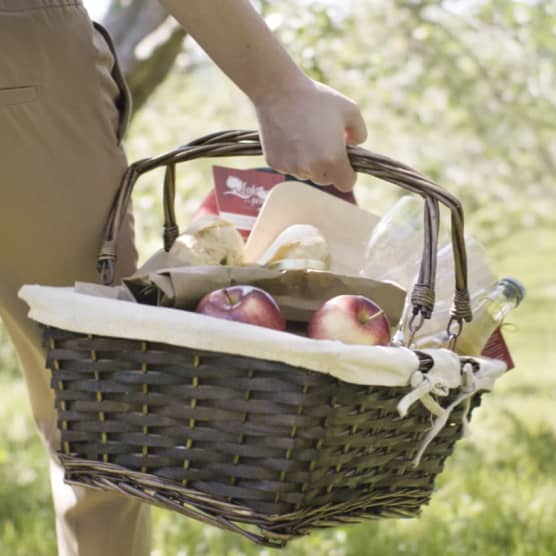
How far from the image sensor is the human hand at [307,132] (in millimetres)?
1572

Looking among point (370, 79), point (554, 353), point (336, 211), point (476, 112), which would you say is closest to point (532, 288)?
point (554, 353)

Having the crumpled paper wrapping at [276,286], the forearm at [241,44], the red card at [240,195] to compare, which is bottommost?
the red card at [240,195]

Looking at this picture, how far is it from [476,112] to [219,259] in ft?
16.5

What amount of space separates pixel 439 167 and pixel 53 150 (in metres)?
5.45

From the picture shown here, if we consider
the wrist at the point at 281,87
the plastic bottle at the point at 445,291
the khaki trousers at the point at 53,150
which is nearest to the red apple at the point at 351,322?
the plastic bottle at the point at 445,291

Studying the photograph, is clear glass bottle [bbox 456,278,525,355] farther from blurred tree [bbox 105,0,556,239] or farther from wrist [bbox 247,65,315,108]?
blurred tree [bbox 105,0,556,239]

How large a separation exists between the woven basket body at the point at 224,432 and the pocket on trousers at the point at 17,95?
1.22ft

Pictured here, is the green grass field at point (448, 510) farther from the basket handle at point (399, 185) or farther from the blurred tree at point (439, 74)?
the blurred tree at point (439, 74)

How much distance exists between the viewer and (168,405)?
57.8 inches

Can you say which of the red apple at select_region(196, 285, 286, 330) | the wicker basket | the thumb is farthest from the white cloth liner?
the thumb

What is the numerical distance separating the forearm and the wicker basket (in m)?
0.17

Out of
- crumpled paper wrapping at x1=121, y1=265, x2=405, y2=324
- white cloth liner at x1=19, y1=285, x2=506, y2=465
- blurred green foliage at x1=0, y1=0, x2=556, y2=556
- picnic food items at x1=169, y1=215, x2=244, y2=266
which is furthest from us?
blurred green foliage at x1=0, y1=0, x2=556, y2=556

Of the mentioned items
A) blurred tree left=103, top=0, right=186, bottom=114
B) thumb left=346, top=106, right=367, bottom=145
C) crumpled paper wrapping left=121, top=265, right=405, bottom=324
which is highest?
thumb left=346, top=106, right=367, bottom=145

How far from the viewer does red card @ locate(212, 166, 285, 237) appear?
212 centimetres
